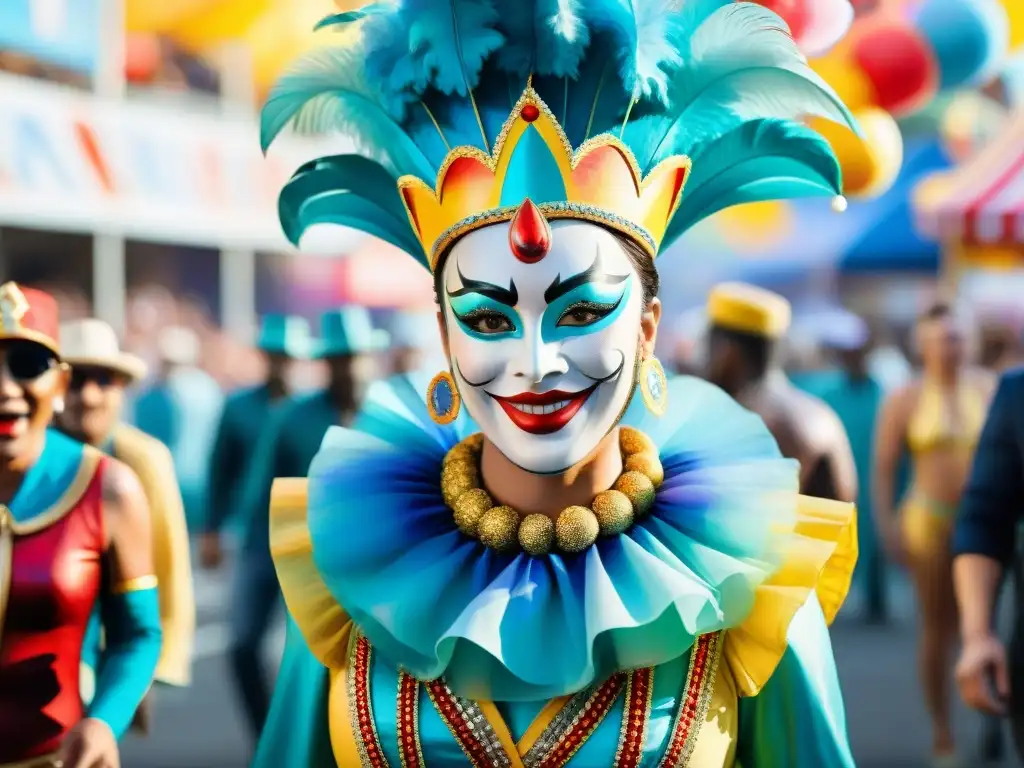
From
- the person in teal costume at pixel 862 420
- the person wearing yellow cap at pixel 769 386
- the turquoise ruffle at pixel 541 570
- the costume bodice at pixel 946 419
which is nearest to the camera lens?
the turquoise ruffle at pixel 541 570

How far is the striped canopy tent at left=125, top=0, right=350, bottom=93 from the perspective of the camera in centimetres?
1012

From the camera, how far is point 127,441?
5234mm

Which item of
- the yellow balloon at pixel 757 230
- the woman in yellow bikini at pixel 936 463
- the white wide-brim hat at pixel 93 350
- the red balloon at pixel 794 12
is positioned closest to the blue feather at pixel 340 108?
the red balloon at pixel 794 12

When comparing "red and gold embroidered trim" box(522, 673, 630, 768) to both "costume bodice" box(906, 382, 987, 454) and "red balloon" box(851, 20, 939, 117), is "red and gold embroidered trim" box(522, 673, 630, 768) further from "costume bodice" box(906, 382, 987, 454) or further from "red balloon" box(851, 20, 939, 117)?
"costume bodice" box(906, 382, 987, 454)

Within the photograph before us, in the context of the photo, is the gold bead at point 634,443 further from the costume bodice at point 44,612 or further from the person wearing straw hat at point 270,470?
the person wearing straw hat at point 270,470

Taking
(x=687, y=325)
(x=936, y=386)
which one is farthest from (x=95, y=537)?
(x=687, y=325)

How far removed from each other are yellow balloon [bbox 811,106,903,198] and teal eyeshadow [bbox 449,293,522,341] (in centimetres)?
264

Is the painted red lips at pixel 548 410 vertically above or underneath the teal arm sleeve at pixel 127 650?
above

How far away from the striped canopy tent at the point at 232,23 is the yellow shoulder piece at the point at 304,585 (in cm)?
735

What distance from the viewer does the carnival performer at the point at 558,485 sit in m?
2.52

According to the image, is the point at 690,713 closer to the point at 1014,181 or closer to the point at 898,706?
the point at 898,706

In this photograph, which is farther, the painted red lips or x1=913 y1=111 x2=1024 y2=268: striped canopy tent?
x1=913 y1=111 x2=1024 y2=268: striped canopy tent

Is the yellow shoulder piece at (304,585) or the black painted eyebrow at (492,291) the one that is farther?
the yellow shoulder piece at (304,585)

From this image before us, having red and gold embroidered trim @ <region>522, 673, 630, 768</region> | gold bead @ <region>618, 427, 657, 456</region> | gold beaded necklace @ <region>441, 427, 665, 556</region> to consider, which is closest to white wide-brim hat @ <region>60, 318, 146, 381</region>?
gold beaded necklace @ <region>441, 427, 665, 556</region>
